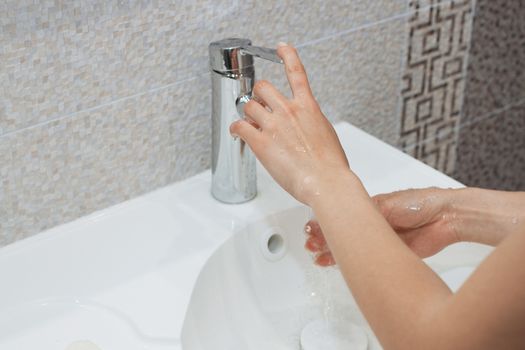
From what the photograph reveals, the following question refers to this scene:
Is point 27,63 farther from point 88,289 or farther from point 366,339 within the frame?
point 366,339

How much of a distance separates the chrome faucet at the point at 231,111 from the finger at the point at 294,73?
0.12ft

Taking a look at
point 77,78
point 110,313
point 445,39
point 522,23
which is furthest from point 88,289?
point 522,23

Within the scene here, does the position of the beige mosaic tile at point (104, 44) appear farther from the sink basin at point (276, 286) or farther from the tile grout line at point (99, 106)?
the sink basin at point (276, 286)

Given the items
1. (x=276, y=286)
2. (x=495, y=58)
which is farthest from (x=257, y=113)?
(x=495, y=58)

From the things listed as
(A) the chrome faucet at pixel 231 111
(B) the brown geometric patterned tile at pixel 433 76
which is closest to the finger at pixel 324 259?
(A) the chrome faucet at pixel 231 111

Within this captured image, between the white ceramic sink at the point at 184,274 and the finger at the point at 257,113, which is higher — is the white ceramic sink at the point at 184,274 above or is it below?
below

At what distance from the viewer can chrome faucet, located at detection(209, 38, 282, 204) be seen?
76 centimetres

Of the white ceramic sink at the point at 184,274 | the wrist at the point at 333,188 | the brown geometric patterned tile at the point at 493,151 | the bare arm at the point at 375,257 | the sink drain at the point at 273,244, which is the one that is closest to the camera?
the bare arm at the point at 375,257

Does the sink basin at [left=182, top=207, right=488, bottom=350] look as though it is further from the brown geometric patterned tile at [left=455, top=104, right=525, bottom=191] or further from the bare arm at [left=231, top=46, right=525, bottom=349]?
the brown geometric patterned tile at [left=455, top=104, right=525, bottom=191]

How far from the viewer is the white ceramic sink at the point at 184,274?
2.28 ft

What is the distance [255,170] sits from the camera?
845 millimetres

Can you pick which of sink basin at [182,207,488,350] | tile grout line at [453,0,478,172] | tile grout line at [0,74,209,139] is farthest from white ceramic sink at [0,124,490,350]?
tile grout line at [453,0,478,172]

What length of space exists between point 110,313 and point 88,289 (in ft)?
0.14

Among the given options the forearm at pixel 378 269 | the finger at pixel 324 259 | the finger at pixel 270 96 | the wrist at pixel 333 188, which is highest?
the finger at pixel 270 96
